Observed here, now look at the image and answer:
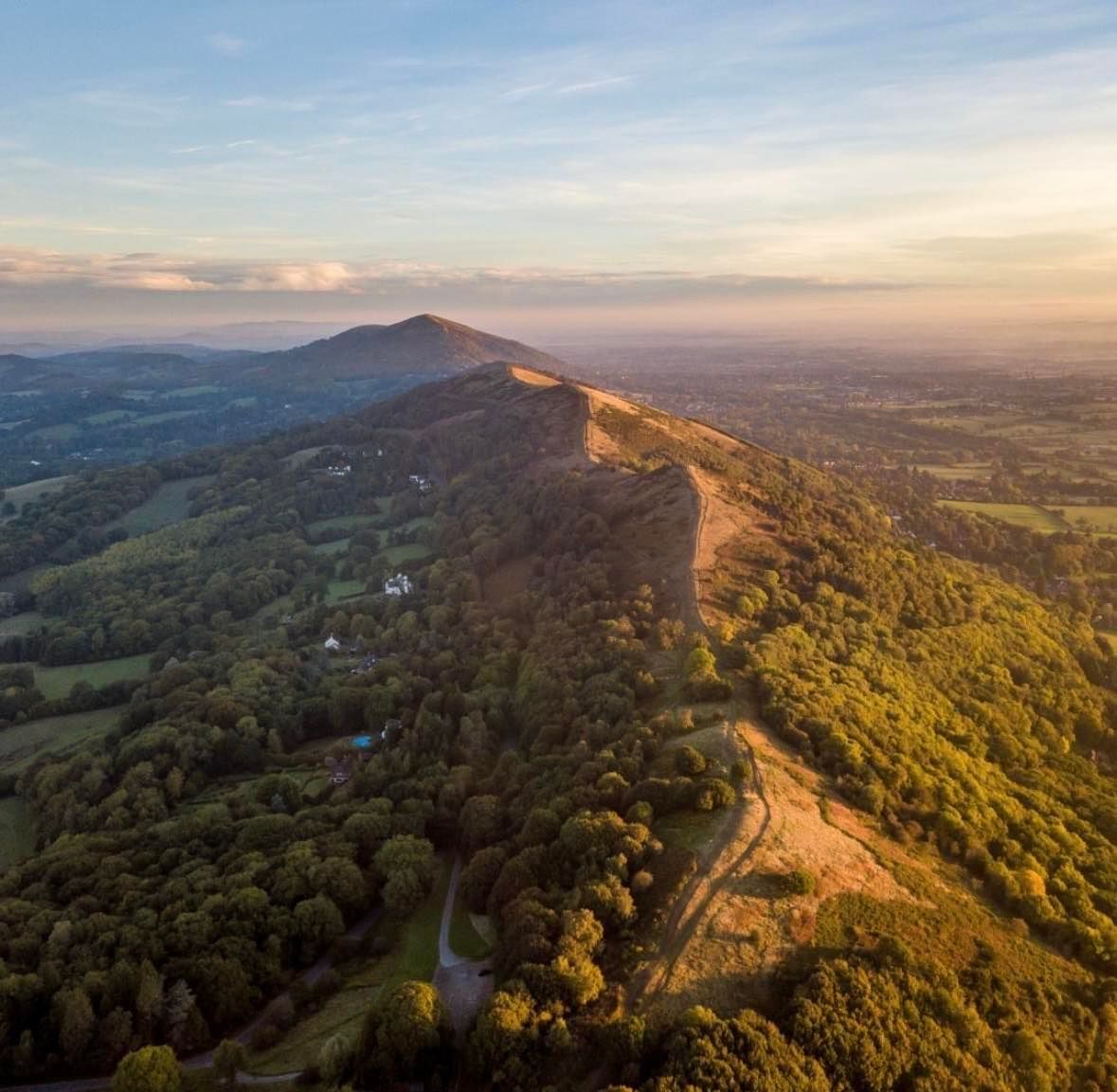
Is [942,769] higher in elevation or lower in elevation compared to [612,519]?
lower

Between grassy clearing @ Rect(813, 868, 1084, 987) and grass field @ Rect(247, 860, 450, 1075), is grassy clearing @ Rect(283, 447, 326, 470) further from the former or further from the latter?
grassy clearing @ Rect(813, 868, 1084, 987)

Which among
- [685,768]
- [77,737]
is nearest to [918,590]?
[685,768]

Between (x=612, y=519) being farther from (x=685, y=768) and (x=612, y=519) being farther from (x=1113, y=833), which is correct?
(x=1113, y=833)

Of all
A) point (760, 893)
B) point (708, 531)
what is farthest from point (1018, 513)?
point (760, 893)

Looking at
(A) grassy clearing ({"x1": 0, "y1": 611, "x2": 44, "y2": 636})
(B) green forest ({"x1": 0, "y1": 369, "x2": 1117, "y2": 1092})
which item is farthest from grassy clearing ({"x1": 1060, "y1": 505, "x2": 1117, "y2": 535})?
(A) grassy clearing ({"x1": 0, "y1": 611, "x2": 44, "y2": 636})

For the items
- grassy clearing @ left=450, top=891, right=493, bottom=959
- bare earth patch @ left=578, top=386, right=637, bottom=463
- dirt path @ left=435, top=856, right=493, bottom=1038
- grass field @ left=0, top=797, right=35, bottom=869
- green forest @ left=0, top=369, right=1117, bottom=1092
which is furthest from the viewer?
bare earth patch @ left=578, top=386, right=637, bottom=463

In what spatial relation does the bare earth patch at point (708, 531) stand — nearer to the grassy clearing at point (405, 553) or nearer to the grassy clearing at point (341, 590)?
the grassy clearing at point (405, 553)
